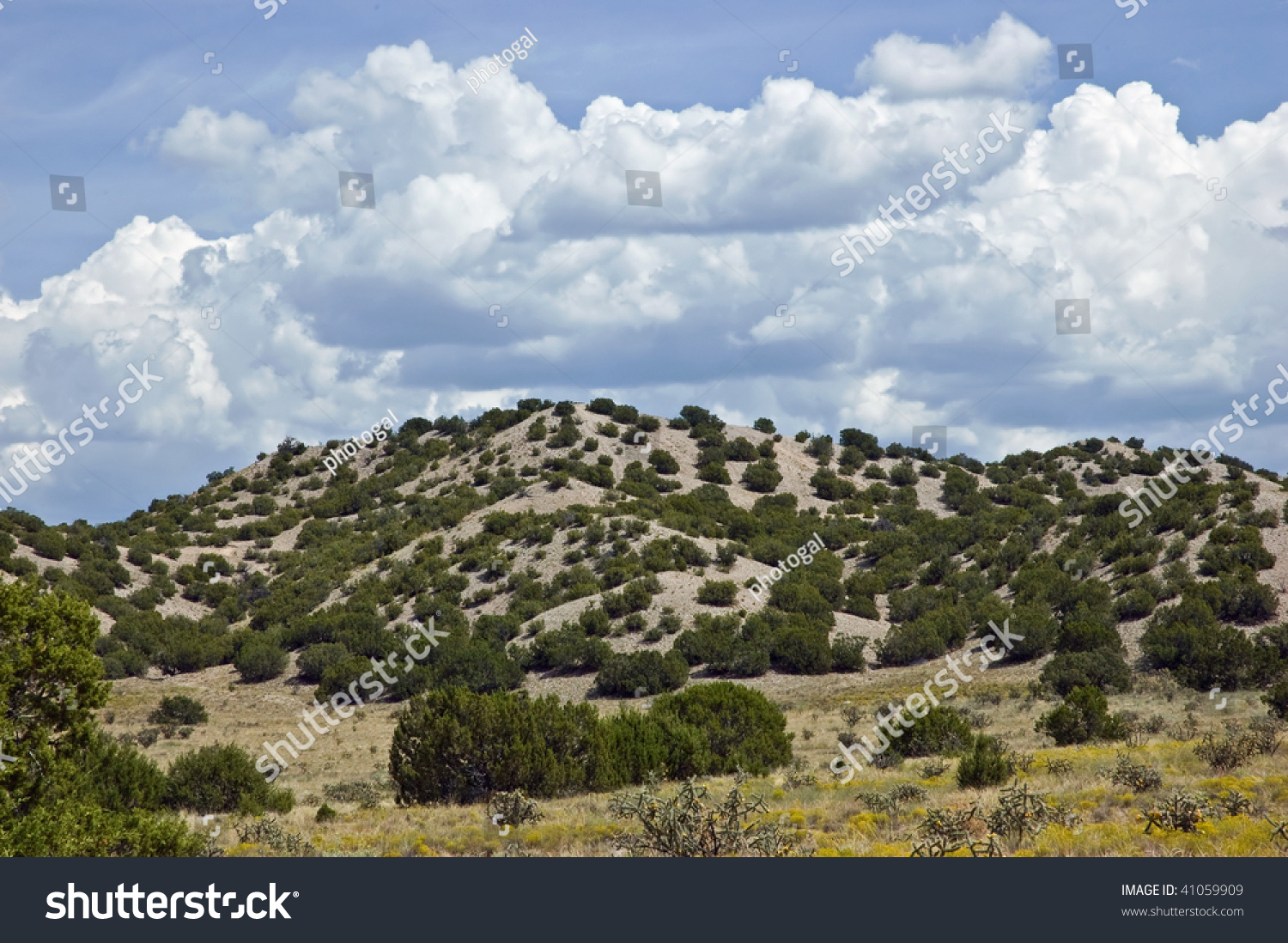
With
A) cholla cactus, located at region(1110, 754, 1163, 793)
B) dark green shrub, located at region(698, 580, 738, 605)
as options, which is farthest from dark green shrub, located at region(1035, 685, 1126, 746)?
dark green shrub, located at region(698, 580, 738, 605)

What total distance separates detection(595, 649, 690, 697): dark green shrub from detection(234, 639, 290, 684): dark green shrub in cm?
1896

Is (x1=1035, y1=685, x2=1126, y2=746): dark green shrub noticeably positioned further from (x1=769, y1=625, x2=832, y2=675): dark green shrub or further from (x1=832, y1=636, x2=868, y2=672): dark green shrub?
(x1=832, y1=636, x2=868, y2=672): dark green shrub

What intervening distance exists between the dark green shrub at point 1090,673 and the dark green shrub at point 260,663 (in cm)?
3843

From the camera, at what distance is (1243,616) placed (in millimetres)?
46469

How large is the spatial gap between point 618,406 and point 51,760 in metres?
86.5

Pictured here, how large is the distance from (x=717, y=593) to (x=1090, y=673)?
79.0 ft

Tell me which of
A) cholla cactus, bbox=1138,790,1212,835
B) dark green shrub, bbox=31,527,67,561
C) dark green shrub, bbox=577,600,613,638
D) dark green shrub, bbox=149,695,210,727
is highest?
dark green shrub, bbox=31,527,67,561

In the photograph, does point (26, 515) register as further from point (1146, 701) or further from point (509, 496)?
point (1146, 701)

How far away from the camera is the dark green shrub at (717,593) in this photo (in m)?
59.3

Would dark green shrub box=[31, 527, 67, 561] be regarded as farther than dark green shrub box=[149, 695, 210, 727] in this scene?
Yes

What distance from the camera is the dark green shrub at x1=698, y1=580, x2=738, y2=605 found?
59.3 m

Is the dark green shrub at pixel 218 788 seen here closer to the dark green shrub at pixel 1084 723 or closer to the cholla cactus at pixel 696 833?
the cholla cactus at pixel 696 833
